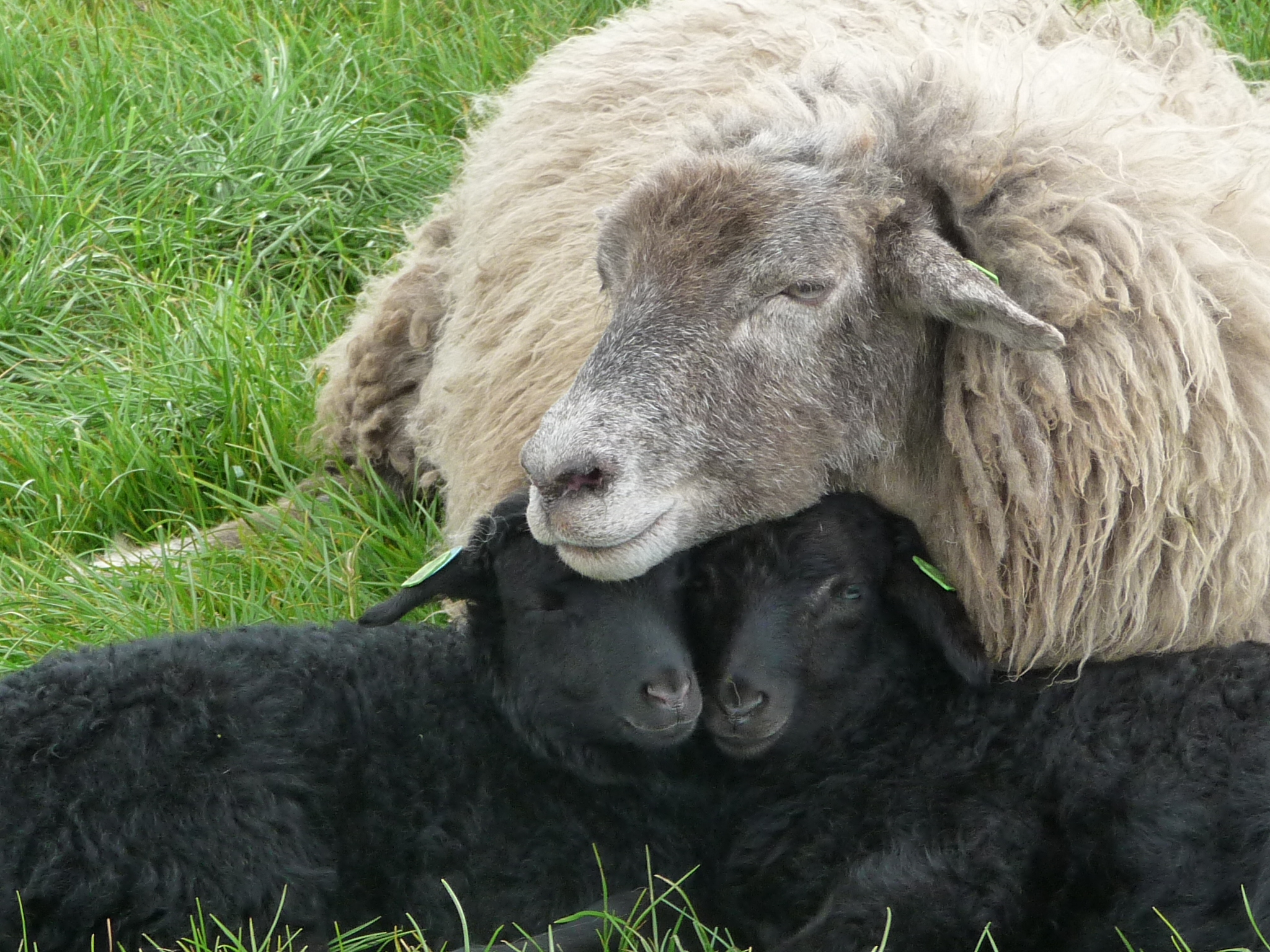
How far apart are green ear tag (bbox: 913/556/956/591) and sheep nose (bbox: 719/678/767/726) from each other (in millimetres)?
472

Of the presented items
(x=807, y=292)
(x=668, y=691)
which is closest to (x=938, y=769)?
(x=668, y=691)

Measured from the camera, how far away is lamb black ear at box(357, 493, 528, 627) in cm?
362

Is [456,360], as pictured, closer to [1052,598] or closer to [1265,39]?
[1052,598]

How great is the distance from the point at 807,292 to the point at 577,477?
0.65 meters

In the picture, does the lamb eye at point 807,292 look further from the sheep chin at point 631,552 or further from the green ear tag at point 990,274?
the sheep chin at point 631,552

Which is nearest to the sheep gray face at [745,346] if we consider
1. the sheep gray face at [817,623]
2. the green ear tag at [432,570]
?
the sheep gray face at [817,623]

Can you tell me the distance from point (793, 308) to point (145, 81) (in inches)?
158

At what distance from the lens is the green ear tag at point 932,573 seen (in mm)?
3621

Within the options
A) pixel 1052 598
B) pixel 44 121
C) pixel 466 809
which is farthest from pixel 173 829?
pixel 44 121

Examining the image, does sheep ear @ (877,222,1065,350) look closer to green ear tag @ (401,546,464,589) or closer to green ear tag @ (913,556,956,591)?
green ear tag @ (913,556,956,591)

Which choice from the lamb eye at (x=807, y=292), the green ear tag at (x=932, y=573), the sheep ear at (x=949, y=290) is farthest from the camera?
the green ear tag at (x=932, y=573)

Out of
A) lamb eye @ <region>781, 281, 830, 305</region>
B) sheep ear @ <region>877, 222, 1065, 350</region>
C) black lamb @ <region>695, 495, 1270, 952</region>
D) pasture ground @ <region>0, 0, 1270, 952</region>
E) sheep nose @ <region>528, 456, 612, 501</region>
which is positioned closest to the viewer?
black lamb @ <region>695, 495, 1270, 952</region>

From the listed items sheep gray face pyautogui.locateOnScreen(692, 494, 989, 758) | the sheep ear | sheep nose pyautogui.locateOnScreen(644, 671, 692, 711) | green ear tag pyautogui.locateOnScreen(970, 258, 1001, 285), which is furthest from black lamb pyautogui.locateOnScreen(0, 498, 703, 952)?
green ear tag pyautogui.locateOnScreen(970, 258, 1001, 285)

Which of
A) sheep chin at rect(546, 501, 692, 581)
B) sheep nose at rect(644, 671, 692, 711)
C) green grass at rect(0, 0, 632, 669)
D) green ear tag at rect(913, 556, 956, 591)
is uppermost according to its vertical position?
sheep chin at rect(546, 501, 692, 581)
